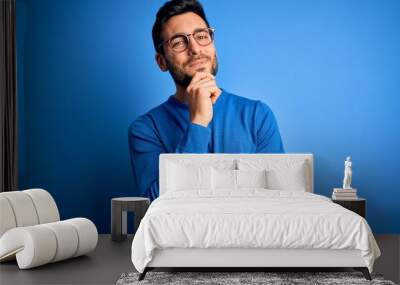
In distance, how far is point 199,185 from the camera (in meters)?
6.38

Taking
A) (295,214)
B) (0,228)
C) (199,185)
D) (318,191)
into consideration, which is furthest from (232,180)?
(0,228)

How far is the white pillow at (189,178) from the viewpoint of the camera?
20.9 feet

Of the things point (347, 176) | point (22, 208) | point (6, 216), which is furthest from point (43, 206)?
point (347, 176)

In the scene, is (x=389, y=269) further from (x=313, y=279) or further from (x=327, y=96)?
(x=327, y=96)

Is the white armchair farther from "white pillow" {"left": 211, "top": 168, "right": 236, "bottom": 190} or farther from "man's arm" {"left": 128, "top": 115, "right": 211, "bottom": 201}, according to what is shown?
"man's arm" {"left": 128, "top": 115, "right": 211, "bottom": 201}

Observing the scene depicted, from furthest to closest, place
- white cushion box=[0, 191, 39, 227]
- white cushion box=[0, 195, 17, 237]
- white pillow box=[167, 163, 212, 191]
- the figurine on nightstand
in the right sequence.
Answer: the figurine on nightstand
white pillow box=[167, 163, 212, 191]
white cushion box=[0, 191, 39, 227]
white cushion box=[0, 195, 17, 237]

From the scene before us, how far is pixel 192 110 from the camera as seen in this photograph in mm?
6957

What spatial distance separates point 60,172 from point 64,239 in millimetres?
2066

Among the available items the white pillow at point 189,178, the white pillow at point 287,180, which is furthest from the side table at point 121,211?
the white pillow at point 287,180

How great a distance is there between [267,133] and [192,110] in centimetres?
86

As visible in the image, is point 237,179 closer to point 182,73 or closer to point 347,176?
point 347,176

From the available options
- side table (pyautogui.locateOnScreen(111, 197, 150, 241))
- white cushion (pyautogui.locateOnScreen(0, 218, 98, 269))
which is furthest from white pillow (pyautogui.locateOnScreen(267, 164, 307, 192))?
white cushion (pyautogui.locateOnScreen(0, 218, 98, 269))

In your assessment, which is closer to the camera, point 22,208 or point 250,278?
point 250,278

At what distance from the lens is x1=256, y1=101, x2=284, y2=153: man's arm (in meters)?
6.98
